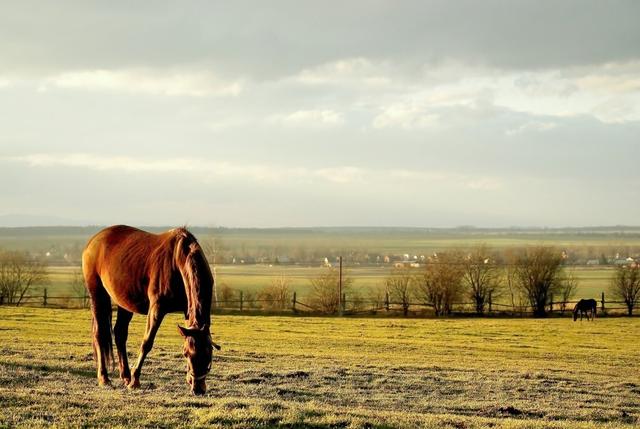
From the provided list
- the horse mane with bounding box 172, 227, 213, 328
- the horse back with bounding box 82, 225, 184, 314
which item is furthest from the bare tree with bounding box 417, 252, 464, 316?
the horse mane with bounding box 172, 227, 213, 328

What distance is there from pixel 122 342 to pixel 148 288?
1.79m

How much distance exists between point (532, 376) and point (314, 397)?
7.54m

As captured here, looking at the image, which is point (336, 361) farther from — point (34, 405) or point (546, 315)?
point (546, 315)

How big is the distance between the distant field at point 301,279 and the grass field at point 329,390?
5250 centimetres

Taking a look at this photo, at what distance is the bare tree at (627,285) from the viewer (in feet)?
208

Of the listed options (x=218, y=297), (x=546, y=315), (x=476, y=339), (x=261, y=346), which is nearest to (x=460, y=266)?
(x=546, y=315)

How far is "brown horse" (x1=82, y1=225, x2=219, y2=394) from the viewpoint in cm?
953

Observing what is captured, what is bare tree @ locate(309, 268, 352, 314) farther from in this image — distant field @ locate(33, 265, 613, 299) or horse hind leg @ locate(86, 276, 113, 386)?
horse hind leg @ locate(86, 276, 113, 386)

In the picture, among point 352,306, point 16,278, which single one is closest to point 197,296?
point 352,306

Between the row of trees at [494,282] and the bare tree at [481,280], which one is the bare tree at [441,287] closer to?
the row of trees at [494,282]

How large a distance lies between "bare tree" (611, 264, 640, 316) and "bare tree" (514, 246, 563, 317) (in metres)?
5.12

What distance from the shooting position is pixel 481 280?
2480 inches

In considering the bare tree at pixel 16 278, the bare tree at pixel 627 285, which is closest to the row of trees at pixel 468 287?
the bare tree at pixel 627 285

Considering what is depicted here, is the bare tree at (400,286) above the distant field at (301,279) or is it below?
above
